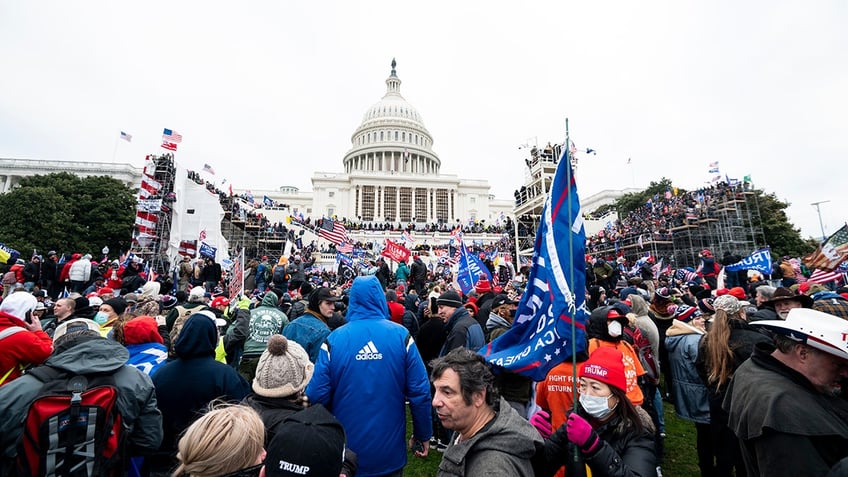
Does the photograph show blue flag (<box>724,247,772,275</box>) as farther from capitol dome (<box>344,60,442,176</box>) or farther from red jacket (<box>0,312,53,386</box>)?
capitol dome (<box>344,60,442,176</box>)

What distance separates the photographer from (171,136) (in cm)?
2031

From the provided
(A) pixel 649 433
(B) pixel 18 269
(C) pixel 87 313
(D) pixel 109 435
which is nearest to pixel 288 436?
(D) pixel 109 435

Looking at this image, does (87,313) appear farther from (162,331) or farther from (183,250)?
(183,250)

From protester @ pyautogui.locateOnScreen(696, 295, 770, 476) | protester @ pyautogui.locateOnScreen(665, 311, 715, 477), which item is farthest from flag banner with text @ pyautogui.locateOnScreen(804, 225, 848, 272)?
protester @ pyautogui.locateOnScreen(696, 295, 770, 476)

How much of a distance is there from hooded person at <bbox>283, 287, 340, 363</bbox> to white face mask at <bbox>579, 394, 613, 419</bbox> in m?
2.74

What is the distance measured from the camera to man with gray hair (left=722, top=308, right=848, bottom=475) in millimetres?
1688

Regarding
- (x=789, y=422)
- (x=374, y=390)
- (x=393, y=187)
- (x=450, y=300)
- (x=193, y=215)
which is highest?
(x=393, y=187)

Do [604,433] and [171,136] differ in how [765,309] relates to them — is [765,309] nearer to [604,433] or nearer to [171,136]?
[604,433]

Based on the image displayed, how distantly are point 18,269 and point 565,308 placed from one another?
15.7 meters

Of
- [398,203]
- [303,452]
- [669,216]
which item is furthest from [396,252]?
[398,203]

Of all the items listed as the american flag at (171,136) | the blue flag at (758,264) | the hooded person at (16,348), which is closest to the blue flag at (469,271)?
the blue flag at (758,264)

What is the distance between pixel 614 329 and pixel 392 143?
2813 inches

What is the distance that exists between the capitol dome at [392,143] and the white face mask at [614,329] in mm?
66025

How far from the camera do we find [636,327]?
183 inches
